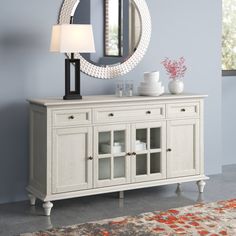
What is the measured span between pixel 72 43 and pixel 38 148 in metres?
0.82

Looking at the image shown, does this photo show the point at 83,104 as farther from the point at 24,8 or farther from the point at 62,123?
the point at 24,8

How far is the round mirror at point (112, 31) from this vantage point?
15.1 ft

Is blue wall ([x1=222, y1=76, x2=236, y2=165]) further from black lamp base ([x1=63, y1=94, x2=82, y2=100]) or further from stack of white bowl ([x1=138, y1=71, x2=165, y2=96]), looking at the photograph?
black lamp base ([x1=63, y1=94, x2=82, y2=100])

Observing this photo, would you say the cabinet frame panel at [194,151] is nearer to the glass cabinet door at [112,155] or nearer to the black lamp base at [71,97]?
the glass cabinet door at [112,155]

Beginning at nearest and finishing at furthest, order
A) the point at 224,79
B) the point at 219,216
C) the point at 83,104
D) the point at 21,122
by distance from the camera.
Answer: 1. the point at 219,216
2. the point at 83,104
3. the point at 21,122
4. the point at 224,79

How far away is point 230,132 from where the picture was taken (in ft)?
19.4

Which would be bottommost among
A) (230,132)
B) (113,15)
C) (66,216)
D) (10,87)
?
(66,216)

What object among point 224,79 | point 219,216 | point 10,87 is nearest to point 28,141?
point 10,87

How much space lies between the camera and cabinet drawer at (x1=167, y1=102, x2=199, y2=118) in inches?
179

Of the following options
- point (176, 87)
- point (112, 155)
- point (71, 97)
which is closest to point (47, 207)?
point (112, 155)

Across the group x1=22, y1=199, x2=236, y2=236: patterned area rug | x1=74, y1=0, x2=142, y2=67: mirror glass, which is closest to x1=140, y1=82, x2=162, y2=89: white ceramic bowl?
x1=74, y1=0, x2=142, y2=67: mirror glass

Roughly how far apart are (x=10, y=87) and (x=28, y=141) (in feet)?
1.47

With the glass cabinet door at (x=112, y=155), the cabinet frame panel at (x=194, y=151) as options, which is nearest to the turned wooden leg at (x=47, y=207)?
the glass cabinet door at (x=112, y=155)

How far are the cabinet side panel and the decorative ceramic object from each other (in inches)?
45.5
